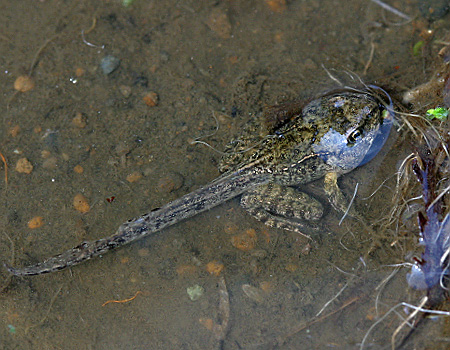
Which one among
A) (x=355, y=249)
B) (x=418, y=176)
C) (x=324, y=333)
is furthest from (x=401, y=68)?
(x=324, y=333)

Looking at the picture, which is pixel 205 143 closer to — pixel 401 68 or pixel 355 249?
pixel 355 249

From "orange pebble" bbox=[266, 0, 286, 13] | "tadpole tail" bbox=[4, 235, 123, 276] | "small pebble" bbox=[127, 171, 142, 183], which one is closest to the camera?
"tadpole tail" bbox=[4, 235, 123, 276]

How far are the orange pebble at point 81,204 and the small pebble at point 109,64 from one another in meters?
2.12

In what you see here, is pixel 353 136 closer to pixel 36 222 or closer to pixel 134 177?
pixel 134 177

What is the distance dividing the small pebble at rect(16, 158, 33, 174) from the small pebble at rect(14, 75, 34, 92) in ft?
4.03

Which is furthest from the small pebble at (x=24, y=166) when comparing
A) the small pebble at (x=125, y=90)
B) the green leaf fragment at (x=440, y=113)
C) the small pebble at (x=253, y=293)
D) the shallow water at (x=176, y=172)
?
the green leaf fragment at (x=440, y=113)

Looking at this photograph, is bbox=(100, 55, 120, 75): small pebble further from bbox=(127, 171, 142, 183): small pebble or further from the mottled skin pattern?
the mottled skin pattern

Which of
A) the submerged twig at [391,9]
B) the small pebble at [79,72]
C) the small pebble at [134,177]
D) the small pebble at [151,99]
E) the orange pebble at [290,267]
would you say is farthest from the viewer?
the submerged twig at [391,9]

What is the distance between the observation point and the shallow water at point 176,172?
4.96 m

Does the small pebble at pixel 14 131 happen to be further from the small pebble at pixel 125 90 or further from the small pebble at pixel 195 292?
the small pebble at pixel 195 292

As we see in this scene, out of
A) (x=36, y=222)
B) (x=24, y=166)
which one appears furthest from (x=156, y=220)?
(x=24, y=166)

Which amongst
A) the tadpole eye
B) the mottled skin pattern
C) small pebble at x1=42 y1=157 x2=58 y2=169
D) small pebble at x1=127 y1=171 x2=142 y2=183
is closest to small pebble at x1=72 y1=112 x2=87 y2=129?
small pebble at x1=42 y1=157 x2=58 y2=169

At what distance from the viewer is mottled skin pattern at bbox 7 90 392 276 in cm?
542

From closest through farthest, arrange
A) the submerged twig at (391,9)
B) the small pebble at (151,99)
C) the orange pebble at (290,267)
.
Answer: the orange pebble at (290,267), the small pebble at (151,99), the submerged twig at (391,9)
